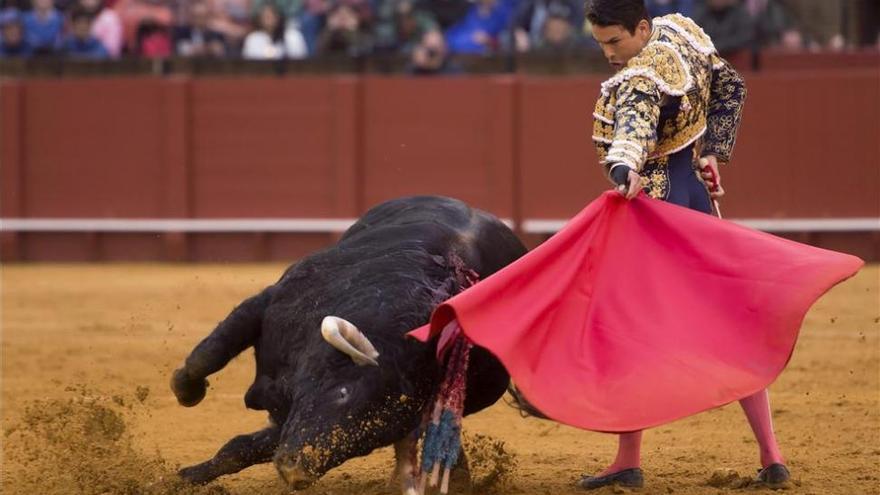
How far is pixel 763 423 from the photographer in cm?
390

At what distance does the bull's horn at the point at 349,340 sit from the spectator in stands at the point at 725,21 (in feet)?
20.8

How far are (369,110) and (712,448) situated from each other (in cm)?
585

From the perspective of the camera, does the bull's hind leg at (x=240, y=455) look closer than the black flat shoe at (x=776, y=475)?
Yes

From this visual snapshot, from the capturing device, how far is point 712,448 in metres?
4.58

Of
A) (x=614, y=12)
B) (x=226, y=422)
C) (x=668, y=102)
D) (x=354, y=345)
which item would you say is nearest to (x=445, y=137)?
(x=226, y=422)

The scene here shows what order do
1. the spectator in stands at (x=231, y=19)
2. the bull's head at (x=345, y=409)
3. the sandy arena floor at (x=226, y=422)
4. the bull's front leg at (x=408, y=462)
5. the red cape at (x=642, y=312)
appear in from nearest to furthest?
1. the bull's head at (x=345, y=409)
2. the red cape at (x=642, y=312)
3. the bull's front leg at (x=408, y=462)
4. the sandy arena floor at (x=226, y=422)
5. the spectator in stands at (x=231, y=19)

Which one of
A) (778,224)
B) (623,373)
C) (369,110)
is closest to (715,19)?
(778,224)

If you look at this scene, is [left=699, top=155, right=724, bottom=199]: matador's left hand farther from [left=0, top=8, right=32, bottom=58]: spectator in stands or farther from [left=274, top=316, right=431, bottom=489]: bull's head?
[left=0, top=8, right=32, bottom=58]: spectator in stands

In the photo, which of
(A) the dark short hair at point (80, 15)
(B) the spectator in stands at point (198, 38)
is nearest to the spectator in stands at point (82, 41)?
(A) the dark short hair at point (80, 15)

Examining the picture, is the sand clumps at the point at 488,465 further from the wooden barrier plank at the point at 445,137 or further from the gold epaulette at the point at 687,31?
the wooden barrier plank at the point at 445,137

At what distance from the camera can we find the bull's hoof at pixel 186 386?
155 inches

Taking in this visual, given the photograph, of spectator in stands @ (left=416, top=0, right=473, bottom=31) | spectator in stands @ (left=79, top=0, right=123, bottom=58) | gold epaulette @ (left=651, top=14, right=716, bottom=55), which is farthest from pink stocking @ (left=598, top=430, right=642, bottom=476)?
spectator in stands @ (left=79, top=0, right=123, bottom=58)

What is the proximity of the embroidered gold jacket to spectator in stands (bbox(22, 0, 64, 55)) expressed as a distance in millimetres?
7490

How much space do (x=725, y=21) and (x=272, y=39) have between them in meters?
2.98
